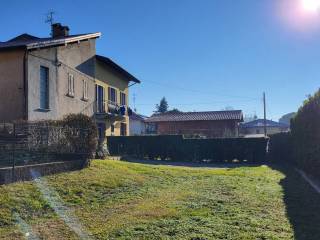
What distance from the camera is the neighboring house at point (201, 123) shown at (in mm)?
43281

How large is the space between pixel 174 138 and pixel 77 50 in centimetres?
890

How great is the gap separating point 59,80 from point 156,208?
45.5 feet

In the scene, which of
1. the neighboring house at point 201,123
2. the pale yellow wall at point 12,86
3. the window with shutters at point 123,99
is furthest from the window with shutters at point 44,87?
the neighboring house at point 201,123

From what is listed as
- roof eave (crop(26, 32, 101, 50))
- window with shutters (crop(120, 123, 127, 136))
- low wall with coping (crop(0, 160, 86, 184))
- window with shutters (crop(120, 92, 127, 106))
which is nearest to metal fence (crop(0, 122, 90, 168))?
low wall with coping (crop(0, 160, 86, 184))

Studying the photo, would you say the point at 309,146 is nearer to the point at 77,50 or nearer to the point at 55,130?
the point at 55,130

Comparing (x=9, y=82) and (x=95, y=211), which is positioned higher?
(x=9, y=82)

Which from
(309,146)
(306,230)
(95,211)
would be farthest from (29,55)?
(306,230)

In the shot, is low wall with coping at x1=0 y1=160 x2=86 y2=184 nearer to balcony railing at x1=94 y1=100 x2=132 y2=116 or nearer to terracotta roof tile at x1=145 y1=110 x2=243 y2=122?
balcony railing at x1=94 y1=100 x2=132 y2=116

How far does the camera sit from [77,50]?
2305cm

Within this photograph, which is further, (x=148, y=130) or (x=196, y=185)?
(x=148, y=130)

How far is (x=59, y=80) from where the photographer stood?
20.4 metres

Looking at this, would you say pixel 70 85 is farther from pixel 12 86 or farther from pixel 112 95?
pixel 112 95

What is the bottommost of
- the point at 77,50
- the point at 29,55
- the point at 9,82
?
the point at 9,82

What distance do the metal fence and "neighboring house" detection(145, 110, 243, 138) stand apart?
2889 cm
